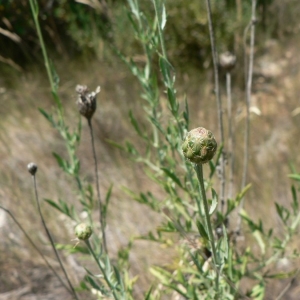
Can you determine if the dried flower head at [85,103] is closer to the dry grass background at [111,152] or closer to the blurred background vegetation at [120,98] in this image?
the dry grass background at [111,152]

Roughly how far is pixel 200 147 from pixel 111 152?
6.81 ft

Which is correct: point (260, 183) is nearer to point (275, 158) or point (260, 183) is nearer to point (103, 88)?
point (275, 158)

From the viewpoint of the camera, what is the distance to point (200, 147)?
21.5 inches

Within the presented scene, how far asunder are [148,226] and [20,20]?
257 cm

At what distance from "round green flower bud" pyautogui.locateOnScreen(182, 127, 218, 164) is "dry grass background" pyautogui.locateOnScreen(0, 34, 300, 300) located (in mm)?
756

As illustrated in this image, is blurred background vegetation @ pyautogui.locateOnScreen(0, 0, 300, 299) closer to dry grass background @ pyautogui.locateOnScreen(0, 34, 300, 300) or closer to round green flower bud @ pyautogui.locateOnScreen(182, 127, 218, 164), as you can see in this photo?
dry grass background @ pyautogui.locateOnScreen(0, 34, 300, 300)

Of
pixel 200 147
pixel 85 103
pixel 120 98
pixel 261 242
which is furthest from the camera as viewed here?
pixel 120 98

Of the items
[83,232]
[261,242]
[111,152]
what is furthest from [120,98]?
[83,232]

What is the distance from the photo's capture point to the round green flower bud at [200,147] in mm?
546

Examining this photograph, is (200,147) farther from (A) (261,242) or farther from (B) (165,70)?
(A) (261,242)

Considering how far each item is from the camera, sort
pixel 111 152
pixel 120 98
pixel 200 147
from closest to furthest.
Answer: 1. pixel 200 147
2. pixel 111 152
3. pixel 120 98

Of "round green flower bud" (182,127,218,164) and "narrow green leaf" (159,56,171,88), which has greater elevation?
"narrow green leaf" (159,56,171,88)

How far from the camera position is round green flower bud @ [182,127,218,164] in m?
0.55

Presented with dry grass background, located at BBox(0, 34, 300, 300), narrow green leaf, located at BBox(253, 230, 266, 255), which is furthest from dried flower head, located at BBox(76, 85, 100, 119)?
narrow green leaf, located at BBox(253, 230, 266, 255)
